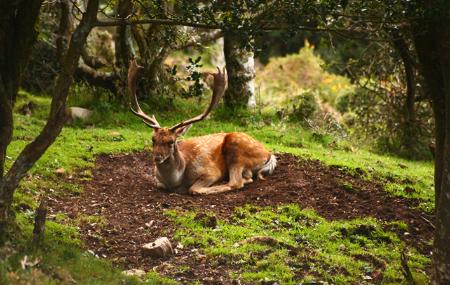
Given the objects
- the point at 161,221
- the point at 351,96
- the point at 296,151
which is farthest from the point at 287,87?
the point at 161,221

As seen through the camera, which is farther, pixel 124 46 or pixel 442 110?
pixel 124 46

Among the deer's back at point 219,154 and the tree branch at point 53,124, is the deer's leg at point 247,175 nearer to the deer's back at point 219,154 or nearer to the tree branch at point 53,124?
the deer's back at point 219,154

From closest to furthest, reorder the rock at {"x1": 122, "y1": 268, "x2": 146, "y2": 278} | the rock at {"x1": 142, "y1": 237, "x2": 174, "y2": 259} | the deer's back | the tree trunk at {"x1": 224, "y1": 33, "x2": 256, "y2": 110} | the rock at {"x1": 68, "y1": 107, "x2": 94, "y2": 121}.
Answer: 1. the rock at {"x1": 122, "y1": 268, "x2": 146, "y2": 278}
2. the rock at {"x1": 142, "y1": 237, "x2": 174, "y2": 259}
3. the deer's back
4. the rock at {"x1": 68, "y1": 107, "x2": 94, "y2": 121}
5. the tree trunk at {"x1": 224, "y1": 33, "x2": 256, "y2": 110}

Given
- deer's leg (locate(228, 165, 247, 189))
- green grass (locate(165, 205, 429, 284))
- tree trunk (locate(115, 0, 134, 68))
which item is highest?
tree trunk (locate(115, 0, 134, 68))

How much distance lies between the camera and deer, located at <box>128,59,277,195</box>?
11.2 m

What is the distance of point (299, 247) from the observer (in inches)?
356

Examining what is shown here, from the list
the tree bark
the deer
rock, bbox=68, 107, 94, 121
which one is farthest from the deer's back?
the tree bark

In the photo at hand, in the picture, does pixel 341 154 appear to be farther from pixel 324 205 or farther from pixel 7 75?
pixel 7 75

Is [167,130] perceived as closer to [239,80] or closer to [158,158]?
[158,158]

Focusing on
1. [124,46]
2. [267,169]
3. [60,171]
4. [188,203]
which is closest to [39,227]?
[188,203]

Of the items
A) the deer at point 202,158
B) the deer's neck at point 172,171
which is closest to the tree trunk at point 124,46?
the deer at point 202,158

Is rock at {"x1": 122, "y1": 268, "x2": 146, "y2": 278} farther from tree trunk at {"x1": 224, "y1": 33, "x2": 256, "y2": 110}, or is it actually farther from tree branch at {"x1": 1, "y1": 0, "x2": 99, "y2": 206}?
tree trunk at {"x1": 224, "y1": 33, "x2": 256, "y2": 110}

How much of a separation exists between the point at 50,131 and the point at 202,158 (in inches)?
190

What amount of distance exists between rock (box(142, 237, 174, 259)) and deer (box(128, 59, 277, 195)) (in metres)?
2.47
